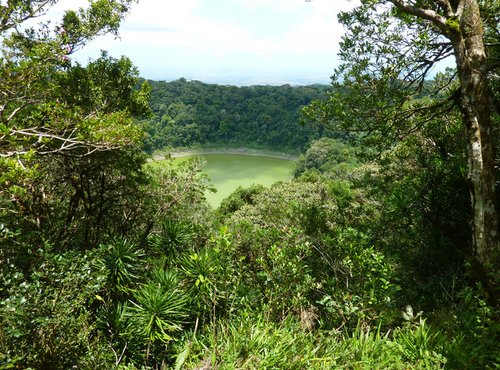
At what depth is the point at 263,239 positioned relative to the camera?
6.18 m

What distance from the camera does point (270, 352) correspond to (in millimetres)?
3166

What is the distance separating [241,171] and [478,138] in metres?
43.5

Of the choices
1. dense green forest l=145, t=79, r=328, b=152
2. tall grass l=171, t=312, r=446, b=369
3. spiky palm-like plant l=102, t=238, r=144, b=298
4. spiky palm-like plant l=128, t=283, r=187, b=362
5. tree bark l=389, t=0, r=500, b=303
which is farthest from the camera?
dense green forest l=145, t=79, r=328, b=152

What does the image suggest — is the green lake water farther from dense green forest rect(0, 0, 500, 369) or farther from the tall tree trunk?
the tall tree trunk

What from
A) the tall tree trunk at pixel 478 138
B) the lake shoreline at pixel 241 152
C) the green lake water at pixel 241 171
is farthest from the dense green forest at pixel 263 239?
the lake shoreline at pixel 241 152

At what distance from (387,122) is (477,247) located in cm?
226

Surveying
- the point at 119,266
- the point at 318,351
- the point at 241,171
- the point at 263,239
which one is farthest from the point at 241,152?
the point at 318,351

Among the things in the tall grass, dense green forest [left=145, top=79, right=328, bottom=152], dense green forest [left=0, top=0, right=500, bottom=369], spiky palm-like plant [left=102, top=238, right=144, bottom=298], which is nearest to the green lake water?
dense green forest [left=145, top=79, right=328, bottom=152]

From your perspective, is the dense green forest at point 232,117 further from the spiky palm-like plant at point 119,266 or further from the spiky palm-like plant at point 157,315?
the spiky palm-like plant at point 157,315

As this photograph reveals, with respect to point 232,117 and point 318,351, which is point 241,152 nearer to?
point 232,117

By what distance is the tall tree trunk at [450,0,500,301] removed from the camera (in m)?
3.38

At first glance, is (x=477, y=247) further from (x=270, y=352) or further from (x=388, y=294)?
(x=270, y=352)

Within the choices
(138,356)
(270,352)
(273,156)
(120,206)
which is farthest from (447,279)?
(273,156)

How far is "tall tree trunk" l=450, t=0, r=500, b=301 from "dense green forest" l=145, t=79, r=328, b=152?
4737 centimetres
